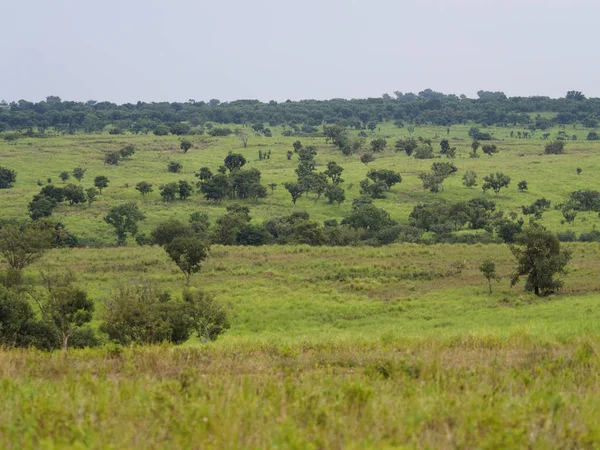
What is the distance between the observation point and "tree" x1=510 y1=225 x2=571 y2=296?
110 ft

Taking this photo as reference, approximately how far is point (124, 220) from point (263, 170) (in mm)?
38351

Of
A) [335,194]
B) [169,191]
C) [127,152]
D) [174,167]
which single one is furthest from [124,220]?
[127,152]

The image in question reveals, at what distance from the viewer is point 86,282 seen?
40.2 meters

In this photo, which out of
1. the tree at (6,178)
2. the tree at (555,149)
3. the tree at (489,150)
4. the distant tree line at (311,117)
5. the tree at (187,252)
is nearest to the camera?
the tree at (187,252)

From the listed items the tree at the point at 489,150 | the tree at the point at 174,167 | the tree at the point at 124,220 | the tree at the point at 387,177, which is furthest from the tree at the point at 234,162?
the tree at the point at 489,150

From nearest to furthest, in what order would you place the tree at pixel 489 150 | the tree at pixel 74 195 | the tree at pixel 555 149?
the tree at pixel 74 195
the tree at pixel 489 150
the tree at pixel 555 149

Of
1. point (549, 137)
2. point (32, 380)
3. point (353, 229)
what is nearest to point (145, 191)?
point (353, 229)

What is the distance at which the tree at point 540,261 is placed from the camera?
33.6m

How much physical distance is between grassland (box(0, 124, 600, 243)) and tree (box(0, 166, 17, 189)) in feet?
3.38

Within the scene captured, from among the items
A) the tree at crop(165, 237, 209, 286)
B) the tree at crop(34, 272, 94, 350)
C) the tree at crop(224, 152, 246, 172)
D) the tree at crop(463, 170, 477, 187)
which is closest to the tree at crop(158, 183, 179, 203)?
the tree at crop(224, 152, 246, 172)

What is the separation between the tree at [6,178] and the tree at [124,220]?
27.9 m

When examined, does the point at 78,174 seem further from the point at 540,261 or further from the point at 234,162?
the point at 540,261

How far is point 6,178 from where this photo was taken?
85.9 metres

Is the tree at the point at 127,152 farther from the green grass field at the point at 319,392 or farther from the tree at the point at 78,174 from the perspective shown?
the green grass field at the point at 319,392
